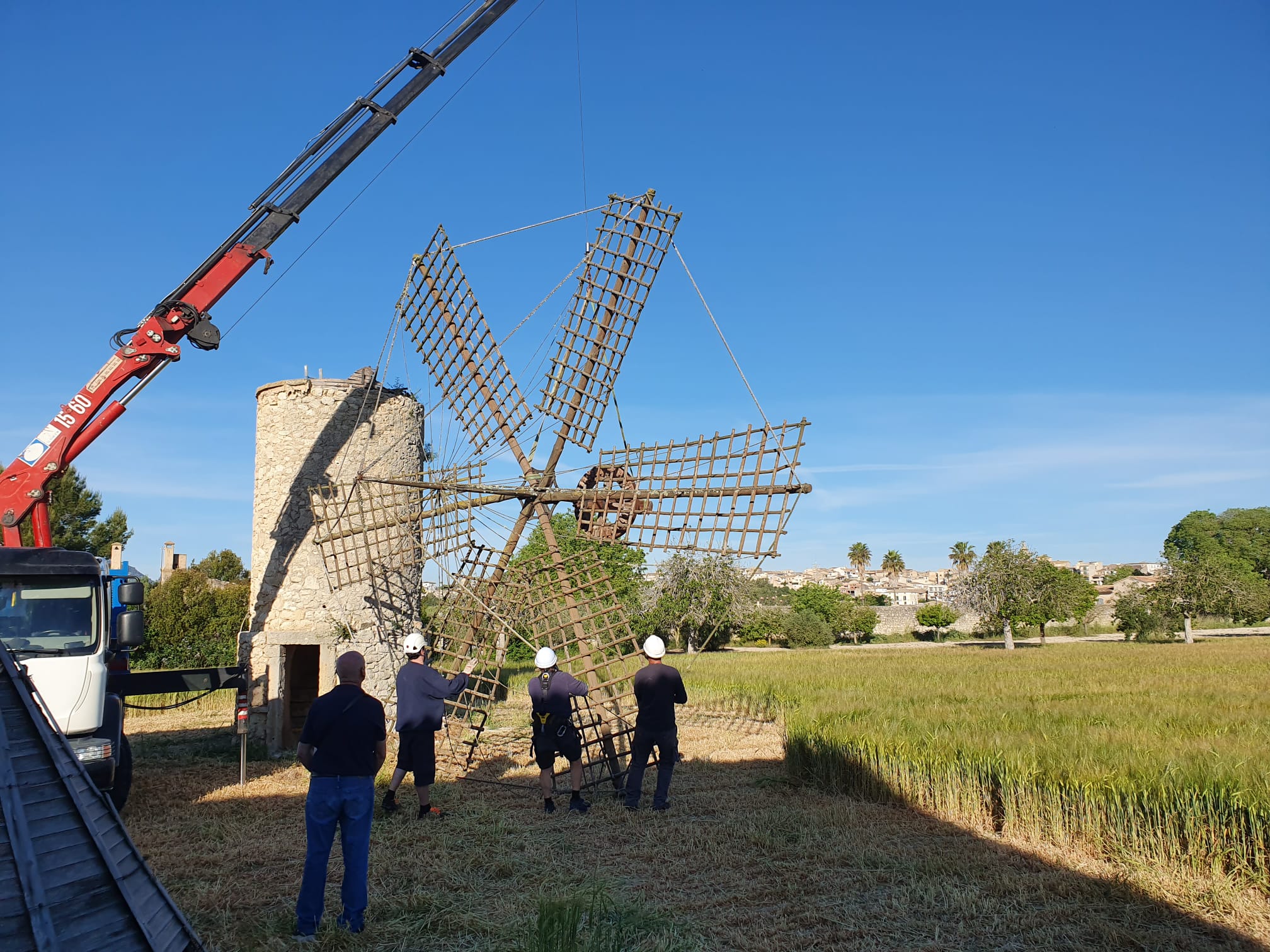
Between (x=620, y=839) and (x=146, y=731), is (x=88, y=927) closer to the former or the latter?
(x=620, y=839)

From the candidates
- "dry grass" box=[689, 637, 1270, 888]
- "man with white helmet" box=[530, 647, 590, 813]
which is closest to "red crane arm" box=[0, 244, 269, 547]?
"man with white helmet" box=[530, 647, 590, 813]

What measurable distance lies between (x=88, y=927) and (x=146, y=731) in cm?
1350

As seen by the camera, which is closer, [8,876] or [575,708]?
[8,876]

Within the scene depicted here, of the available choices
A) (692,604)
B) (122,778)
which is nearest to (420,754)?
(122,778)

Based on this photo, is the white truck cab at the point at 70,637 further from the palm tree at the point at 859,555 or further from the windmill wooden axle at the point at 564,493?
the palm tree at the point at 859,555

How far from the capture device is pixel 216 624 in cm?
2509

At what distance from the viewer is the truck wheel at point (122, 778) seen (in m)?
7.91

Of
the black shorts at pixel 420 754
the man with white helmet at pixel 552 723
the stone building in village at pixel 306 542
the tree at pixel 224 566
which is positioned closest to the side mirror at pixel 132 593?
the black shorts at pixel 420 754

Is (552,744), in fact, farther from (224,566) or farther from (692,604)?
(224,566)

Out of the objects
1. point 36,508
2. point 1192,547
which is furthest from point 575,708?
point 1192,547

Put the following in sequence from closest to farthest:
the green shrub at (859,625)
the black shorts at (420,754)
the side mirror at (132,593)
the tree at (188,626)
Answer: the black shorts at (420,754)
the side mirror at (132,593)
the tree at (188,626)
the green shrub at (859,625)

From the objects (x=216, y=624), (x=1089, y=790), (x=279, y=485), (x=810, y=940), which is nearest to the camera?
(x=810, y=940)

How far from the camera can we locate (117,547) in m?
11.7

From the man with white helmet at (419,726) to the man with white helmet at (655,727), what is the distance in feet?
6.26
